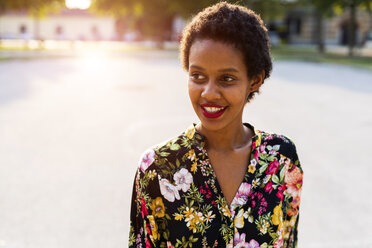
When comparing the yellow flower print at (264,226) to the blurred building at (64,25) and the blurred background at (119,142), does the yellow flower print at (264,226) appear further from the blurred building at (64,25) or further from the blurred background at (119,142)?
the blurred building at (64,25)

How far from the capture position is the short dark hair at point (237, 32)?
1.66 m

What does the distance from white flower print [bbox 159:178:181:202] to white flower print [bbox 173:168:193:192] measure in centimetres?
2

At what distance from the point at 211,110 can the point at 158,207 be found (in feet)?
1.43

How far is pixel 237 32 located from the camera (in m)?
1.66

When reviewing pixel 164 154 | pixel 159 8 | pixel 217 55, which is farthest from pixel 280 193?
pixel 159 8

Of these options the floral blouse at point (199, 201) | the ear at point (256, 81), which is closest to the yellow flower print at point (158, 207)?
the floral blouse at point (199, 201)

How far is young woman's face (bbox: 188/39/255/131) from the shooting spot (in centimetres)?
166

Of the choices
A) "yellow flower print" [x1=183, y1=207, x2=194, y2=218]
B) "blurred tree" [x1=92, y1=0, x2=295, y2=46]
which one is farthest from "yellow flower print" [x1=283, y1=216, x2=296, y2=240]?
"blurred tree" [x1=92, y1=0, x2=295, y2=46]

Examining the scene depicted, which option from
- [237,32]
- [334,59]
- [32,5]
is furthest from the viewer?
[32,5]

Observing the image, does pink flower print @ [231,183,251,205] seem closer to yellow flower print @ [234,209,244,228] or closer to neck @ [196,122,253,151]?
yellow flower print @ [234,209,244,228]

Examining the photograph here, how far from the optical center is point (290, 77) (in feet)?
51.3

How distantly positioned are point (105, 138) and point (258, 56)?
5444mm

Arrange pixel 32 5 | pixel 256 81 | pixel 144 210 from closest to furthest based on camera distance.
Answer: pixel 144 210, pixel 256 81, pixel 32 5

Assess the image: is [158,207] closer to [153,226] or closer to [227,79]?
[153,226]
